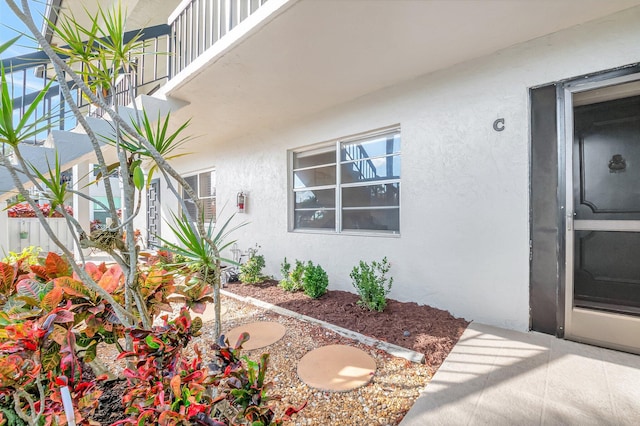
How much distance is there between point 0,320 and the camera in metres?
1.23

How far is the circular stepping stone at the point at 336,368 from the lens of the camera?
191cm

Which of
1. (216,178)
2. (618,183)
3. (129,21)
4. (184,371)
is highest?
(129,21)

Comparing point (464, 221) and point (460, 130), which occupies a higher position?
point (460, 130)

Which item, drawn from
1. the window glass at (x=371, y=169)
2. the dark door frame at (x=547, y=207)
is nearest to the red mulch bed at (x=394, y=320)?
the dark door frame at (x=547, y=207)

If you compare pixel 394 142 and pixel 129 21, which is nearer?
pixel 394 142

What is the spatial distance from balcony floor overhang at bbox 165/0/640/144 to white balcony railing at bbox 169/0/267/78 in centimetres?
31

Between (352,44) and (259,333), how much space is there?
291 cm

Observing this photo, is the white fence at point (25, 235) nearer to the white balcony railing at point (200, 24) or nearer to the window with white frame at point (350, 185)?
the white balcony railing at point (200, 24)

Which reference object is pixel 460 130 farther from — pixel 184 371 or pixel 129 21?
pixel 129 21

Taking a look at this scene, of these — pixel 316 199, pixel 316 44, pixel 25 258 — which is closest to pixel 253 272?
pixel 316 199

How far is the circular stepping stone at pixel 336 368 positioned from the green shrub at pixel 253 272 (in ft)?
7.99

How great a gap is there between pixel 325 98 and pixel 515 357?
136 inches

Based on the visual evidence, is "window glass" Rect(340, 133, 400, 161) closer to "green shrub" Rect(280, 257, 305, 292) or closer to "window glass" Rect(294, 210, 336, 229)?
"window glass" Rect(294, 210, 336, 229)

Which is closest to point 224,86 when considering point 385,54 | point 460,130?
point 385,54
